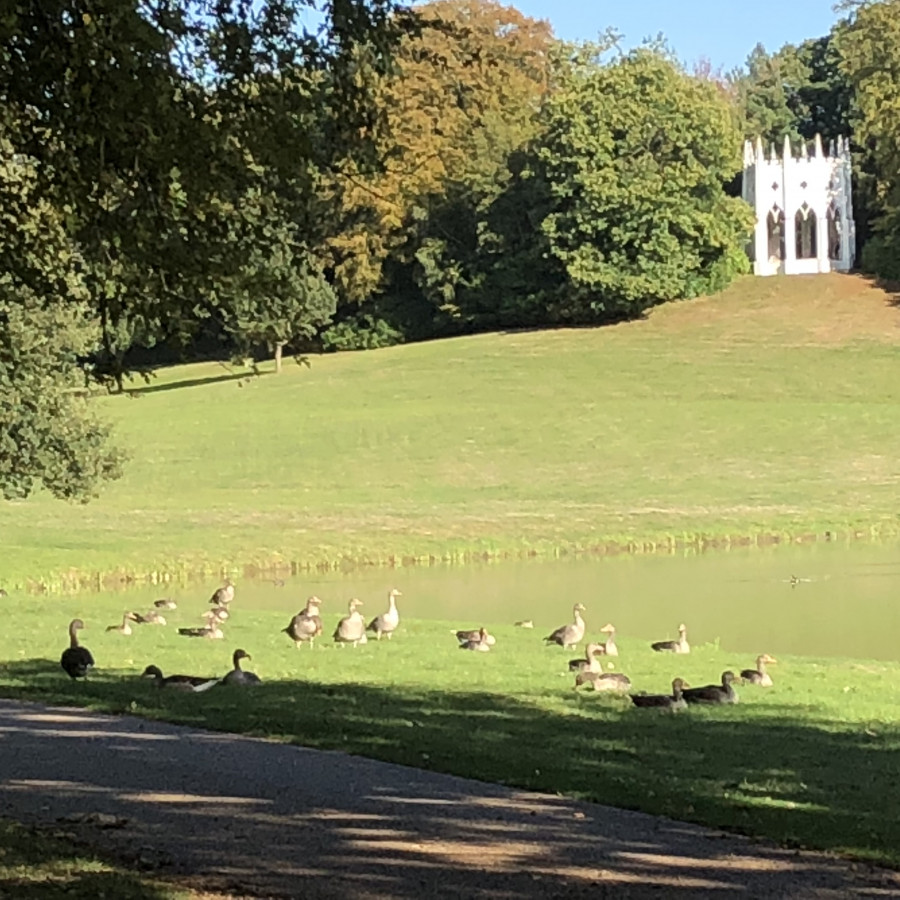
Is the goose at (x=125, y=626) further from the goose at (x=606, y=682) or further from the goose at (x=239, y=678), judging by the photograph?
the goose at (x=606, y=682)

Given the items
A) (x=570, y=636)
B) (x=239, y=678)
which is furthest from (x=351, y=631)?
(x=239, y=678)

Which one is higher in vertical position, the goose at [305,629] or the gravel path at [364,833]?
the goose at [305,629]

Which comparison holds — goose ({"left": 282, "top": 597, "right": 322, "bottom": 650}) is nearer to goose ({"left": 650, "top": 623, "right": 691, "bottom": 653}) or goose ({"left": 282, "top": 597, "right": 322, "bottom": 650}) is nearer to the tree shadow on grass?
goose ({"left": 650, "top": 623, "right": 691, "bottom": 653})

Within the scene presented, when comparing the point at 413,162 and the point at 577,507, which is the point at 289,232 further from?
the point at 577,507

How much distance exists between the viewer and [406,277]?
3334 inches

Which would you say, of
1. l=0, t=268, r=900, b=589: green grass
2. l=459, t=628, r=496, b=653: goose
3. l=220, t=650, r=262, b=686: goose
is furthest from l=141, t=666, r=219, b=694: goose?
l=0, t=268, r=900, b=589: green grass

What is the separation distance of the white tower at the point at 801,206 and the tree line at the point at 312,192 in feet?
6.92

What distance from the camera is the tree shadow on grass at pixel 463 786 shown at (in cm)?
866

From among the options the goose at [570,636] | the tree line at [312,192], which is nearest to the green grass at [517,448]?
the tree line at [312,192]

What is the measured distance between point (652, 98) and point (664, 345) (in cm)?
1277

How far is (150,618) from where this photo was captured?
24.9 meters

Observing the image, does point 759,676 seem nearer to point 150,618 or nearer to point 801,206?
point 150,618

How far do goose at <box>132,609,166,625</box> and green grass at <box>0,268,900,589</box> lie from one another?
723cm

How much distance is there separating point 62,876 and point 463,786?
342 cm
